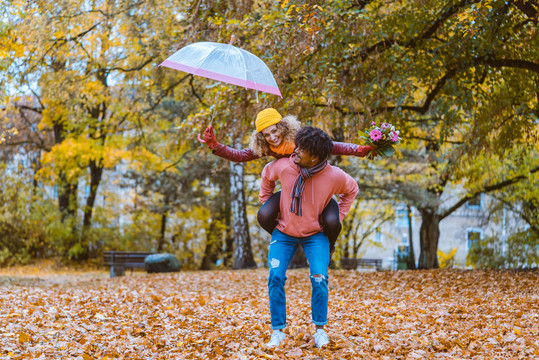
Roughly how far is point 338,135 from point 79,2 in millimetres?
6675

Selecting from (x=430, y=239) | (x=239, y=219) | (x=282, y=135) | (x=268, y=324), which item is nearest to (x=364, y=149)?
(x=282, y=135)

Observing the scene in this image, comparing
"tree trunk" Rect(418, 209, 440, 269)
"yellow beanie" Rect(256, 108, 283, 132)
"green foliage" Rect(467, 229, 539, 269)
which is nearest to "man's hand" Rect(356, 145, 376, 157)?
"yellow beanie" Rect(256, 108, 283, 132)

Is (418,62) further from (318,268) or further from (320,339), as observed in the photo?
A: (320,339)

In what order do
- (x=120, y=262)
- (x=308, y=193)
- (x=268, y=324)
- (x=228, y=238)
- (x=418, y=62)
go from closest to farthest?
(x=308, y=193) → (x=268, y=324) → (x=418, y=62) → (x=120, y=262) → (x=228, y=238)

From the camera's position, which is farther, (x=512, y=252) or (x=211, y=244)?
(x=211, y=244)

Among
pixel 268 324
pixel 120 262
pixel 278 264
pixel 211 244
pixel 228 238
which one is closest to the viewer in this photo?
pixel 278 264

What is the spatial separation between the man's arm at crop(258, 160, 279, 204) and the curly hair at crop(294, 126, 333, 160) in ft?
1.18

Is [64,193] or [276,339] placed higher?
[64,193]

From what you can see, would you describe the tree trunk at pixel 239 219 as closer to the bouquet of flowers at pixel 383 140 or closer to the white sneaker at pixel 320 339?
the white sneaker at pixel 320 339

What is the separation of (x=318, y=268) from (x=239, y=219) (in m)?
12.4

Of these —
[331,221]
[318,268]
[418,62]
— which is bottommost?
[318,268]

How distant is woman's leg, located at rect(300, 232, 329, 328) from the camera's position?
15.3 feet

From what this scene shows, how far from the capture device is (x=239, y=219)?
17000 millimetres

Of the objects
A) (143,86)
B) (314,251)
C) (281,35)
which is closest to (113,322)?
(314,251)
